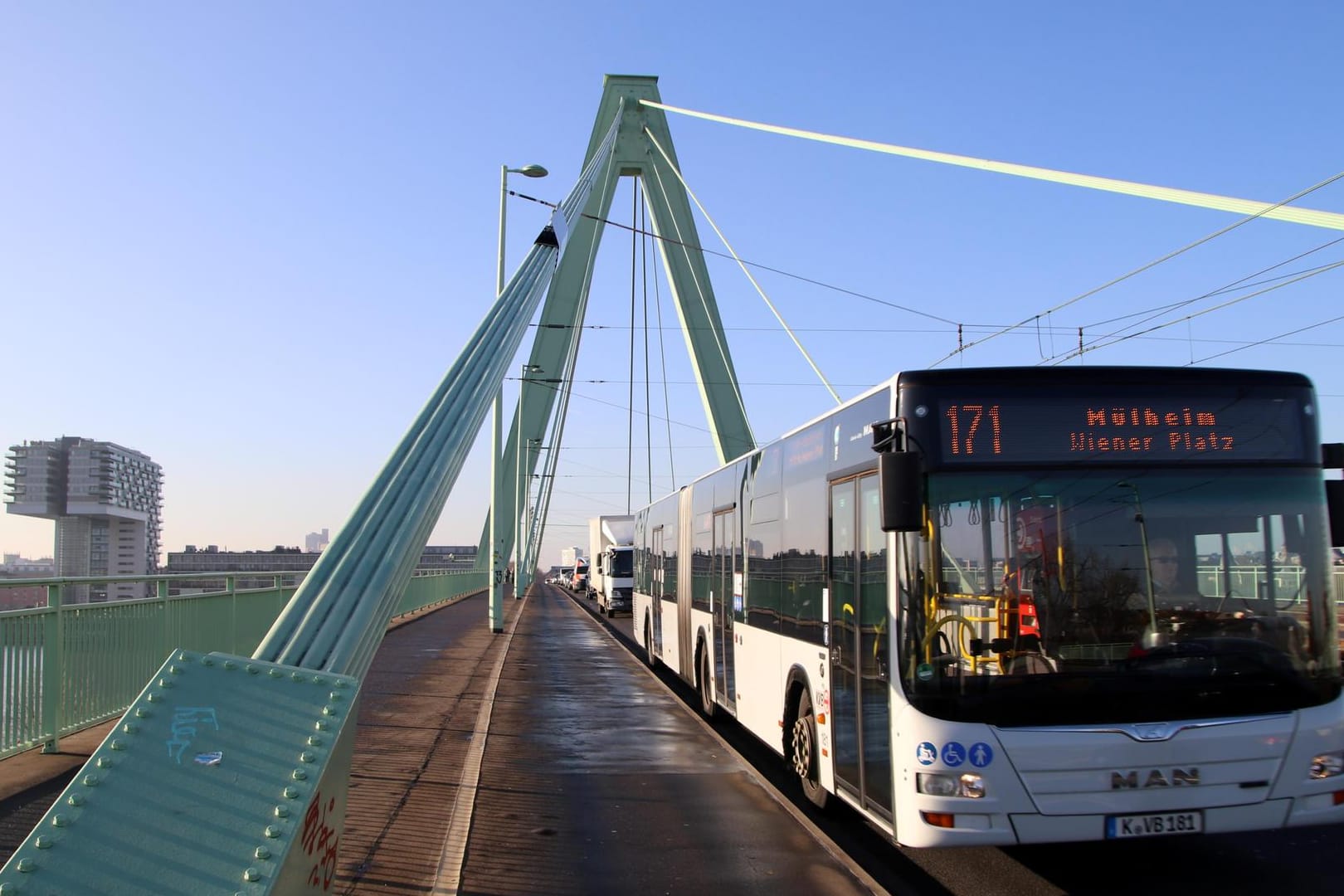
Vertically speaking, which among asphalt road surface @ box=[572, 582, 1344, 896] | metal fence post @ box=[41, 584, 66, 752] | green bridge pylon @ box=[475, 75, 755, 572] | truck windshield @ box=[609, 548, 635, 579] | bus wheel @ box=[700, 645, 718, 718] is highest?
green bridge pylon @ box=[475, 75, 755, 572]

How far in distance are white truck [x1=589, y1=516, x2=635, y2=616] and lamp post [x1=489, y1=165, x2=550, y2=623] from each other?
29.8ft

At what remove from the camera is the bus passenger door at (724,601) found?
10.7 m

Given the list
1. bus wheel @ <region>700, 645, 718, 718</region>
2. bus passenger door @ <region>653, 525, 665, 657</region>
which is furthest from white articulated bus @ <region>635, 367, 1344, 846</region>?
bus passenger door @ <region>653, 525, 665, 657</region>

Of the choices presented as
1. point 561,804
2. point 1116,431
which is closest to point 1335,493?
point 1116,431

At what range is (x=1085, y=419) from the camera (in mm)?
5797

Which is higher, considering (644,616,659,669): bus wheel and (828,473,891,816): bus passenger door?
(828,473,891,816): bus passenger door

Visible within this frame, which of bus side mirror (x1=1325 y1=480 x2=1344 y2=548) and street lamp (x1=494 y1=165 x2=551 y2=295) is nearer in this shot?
bus side mirror (x1=1325 y1=480 x2=1344 y2=548)

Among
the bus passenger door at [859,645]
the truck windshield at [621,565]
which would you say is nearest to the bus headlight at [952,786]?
the bus passenger door at [859,645]

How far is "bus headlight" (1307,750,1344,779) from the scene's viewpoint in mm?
5457

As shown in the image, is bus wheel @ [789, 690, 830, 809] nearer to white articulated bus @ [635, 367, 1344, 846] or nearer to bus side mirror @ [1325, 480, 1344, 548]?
white articulated bus @ [635, 367, 1344, 846]

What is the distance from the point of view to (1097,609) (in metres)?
5.45

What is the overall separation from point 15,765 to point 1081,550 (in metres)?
7.24

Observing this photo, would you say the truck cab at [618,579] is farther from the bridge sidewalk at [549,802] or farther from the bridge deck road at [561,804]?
the bridge sidewalk at [549,802]

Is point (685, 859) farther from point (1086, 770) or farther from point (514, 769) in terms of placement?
point (514, 769)
